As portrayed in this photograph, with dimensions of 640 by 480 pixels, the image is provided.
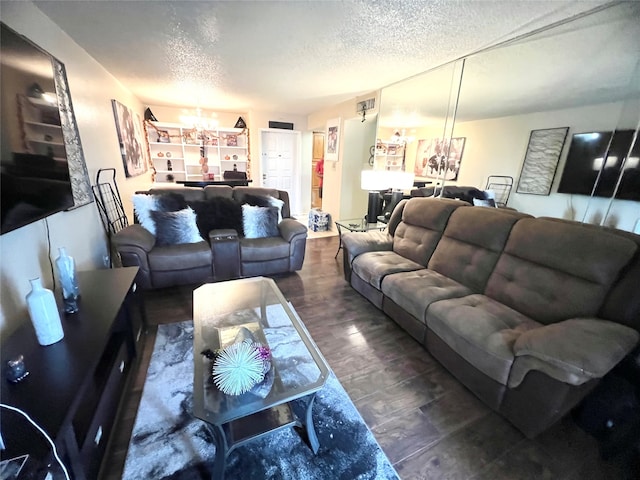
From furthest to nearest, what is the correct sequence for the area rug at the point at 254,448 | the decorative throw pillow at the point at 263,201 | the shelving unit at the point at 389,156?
the shelving unit at the point at 389,156 < the decorative throw pillow at the point at 263,201 < the area rug at the point at 254,448

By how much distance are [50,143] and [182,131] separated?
504 centimetres

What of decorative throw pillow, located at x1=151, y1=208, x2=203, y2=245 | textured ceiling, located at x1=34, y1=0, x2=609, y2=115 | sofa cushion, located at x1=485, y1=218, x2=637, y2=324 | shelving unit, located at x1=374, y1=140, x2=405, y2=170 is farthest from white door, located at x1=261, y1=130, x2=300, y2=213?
sofa cushion, located at x1=485, y1=218, x2=637, y2=324

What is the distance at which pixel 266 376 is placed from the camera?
117cm

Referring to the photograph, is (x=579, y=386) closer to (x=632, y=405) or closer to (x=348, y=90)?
(x=632, y=405)

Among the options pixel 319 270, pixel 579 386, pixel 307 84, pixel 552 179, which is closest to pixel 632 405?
pixel 579 386

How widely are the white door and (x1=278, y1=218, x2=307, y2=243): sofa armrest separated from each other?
3417mm

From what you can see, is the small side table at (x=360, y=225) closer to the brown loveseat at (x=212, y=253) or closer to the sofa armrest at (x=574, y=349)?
the brown loveseat at (x=212, y=253)

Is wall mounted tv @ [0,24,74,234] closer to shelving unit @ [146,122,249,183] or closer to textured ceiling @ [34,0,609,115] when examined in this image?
textured ceiling @ [34,0,609,115]

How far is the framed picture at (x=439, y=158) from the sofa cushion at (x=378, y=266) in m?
1.15

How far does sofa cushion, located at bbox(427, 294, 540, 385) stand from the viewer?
142 centimetres

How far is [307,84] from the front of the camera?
3.47 meters

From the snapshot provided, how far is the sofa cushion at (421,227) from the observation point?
8.15 feet

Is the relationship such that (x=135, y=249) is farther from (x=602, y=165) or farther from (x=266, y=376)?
(x=602, y=165)

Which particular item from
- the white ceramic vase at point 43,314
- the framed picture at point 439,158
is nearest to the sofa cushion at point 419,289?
the framed picture at point 439,158
